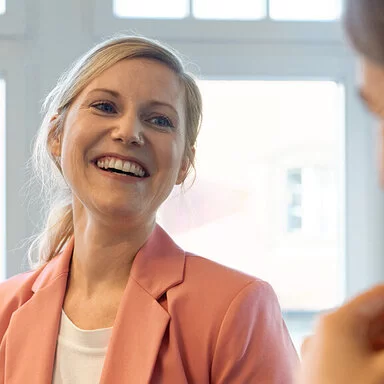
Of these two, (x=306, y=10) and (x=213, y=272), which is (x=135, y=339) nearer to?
(x=213, y=272)

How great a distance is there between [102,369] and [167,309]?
17 cm

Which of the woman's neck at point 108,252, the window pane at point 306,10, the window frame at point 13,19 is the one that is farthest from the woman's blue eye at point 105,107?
the window pane at point 306,10


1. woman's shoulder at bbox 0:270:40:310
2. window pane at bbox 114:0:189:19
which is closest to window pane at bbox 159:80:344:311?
window pane at bbox 114:0:189:19

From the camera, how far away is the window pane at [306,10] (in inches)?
98.1

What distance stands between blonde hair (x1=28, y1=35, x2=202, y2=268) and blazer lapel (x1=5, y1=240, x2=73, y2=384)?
133mm

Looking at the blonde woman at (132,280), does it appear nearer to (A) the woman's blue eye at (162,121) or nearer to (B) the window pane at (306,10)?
(A) the woman's blue eye at (162,121)

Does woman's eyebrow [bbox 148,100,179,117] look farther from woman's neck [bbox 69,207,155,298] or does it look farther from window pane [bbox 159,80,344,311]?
window pane [bbox 159,80,344,311]

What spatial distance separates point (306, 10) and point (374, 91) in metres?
1.99

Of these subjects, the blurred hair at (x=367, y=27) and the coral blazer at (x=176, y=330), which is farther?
the coral blazer at (x=176, y=330)

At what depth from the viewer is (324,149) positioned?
2.55 m

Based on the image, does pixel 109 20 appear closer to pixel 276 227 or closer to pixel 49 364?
pixel 276 227

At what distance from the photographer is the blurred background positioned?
2.41m

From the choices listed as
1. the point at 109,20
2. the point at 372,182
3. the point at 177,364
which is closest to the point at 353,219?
the point at 372,182

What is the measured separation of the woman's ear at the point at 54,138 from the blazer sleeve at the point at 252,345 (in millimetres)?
515
